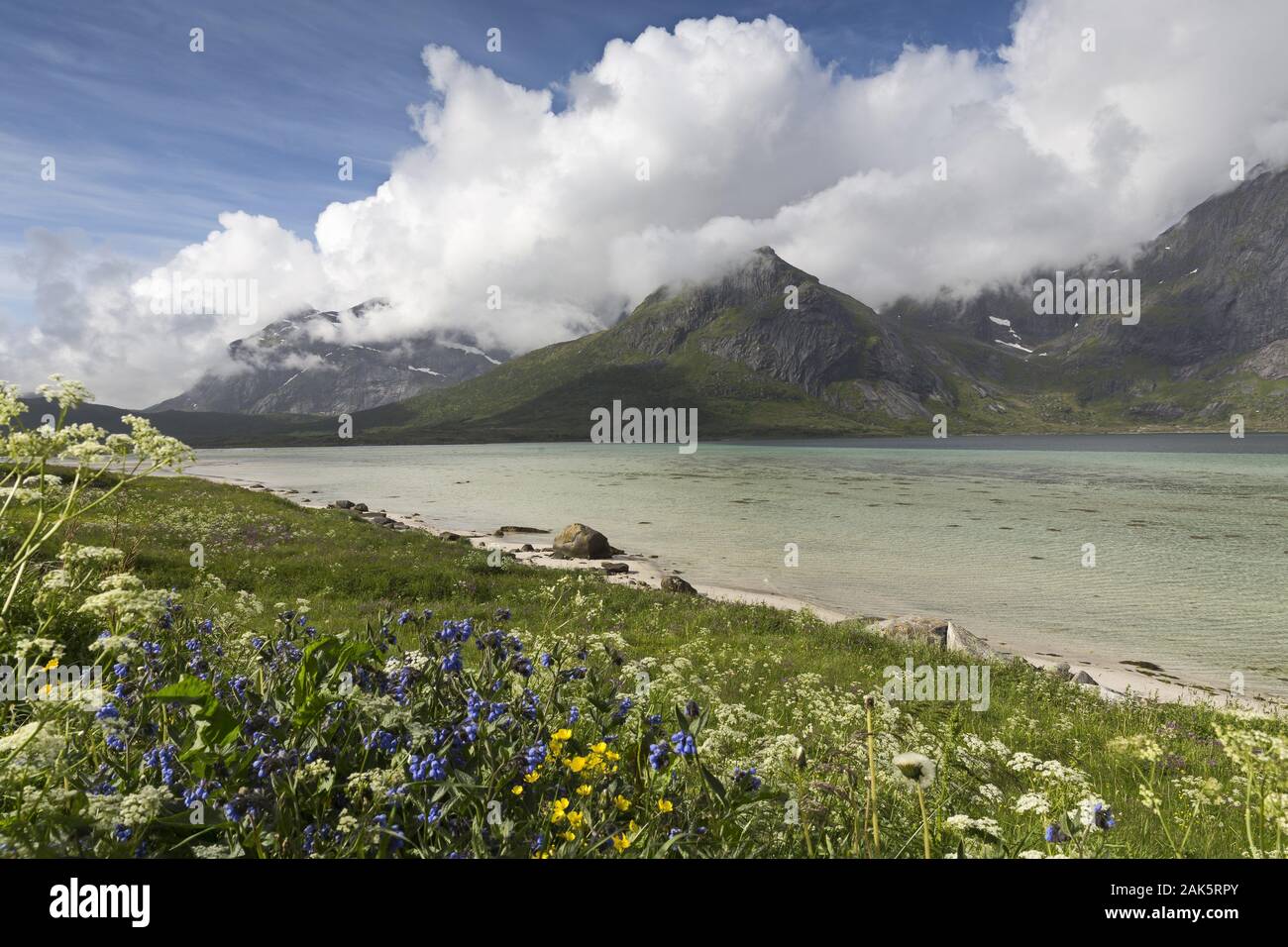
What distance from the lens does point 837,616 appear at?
2262 cm

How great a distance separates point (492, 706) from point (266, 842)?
141 cm

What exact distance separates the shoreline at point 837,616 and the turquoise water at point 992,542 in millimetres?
888

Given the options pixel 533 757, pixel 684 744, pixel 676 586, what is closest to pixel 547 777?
pixel 533 757

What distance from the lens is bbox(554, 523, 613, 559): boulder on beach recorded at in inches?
1352

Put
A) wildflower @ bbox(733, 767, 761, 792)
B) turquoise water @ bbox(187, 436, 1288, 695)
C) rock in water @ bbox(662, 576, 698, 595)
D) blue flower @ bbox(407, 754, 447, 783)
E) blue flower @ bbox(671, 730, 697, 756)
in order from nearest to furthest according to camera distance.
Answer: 1. blue flower @ bbox(407, 754, 447, 783)
2. blue flower @ bbox(671, 730, 697, 756)
3. wildflower @ bbox(733, 767, 761, 792)
4. turquoise water @ bbox(187, 436, 1288, 695)
5. rock in water @ bbox(662, 576, 698, 595)

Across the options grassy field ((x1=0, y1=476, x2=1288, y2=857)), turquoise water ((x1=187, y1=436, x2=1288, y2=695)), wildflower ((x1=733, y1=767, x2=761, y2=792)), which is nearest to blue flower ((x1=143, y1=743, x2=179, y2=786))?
grassy field ((x1=0, y1=476, x2=1288, y2=857))

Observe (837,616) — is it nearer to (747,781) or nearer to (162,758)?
(747,781)

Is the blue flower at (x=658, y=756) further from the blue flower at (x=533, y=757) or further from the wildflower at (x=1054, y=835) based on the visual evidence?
the wildflower at (x=1054, y=835)

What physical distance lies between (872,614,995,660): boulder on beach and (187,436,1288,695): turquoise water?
407 cm

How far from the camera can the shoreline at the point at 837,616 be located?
15047mm

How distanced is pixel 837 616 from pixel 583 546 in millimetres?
16192

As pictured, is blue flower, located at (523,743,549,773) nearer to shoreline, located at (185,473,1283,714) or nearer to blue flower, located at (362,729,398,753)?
blue flower, located at (362,729,398,753)
